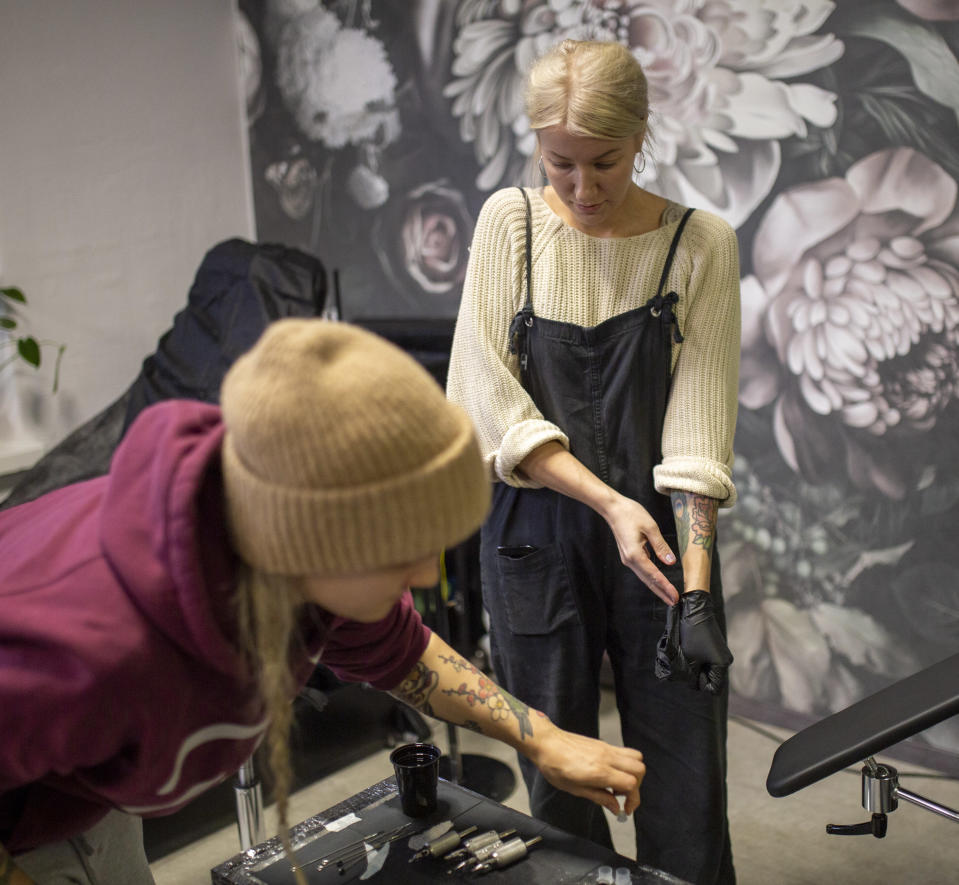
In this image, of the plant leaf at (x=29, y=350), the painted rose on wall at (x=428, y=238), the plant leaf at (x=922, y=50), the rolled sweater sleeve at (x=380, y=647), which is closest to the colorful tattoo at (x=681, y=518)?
the rolled sweater sleeve at (x=380, y=647)

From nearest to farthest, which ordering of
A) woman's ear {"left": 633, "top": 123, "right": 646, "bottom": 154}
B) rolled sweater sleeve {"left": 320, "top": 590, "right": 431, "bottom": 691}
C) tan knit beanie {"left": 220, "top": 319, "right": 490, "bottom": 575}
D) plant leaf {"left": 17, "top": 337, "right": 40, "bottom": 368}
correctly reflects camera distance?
tan knit beanie {"left": 220, "top": 319, "right": 490, "bottom": 575} → rolled sweater sleeve {"left": 320, "top": 590, "right": 431, "bottom": 691} → woman's ear {"left": 633, "top": 123, "right": 646, "bottom": 154} → plant leaf {"left": 17, "top": 337, "right": 40, "bottom": 368}

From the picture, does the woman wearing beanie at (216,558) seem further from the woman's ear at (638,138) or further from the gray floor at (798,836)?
the gray floor at (798,836)

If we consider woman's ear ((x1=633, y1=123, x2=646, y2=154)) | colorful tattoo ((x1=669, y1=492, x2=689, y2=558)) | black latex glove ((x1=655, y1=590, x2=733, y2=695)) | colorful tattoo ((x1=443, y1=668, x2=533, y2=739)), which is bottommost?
black latex glove ((x1=655, y1=590, x2=733, y2=695))

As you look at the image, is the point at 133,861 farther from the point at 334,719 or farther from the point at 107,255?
the point at 107,255

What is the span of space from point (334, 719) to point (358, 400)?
2248mm

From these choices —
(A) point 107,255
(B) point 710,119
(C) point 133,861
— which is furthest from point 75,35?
(C) point 133,861

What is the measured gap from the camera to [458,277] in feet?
11.5

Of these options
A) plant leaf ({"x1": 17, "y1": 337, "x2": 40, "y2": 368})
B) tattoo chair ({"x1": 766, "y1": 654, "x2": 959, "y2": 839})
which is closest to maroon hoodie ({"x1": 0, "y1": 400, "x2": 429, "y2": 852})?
tattoo chair ({"x1": 766, "y1": 654, "x2": 959, "y2": 839})

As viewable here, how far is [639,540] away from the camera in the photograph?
162 cm

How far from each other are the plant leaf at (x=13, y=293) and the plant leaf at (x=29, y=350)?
0.15 meters

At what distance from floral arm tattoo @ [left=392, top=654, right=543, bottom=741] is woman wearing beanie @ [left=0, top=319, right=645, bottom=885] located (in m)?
0.35

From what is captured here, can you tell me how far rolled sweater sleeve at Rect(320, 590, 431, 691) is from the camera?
131cm

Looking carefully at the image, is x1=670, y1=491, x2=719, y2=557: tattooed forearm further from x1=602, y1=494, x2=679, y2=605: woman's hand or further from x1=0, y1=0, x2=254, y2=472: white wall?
x1=0, y1=0, x2=254, y2=472: white wall

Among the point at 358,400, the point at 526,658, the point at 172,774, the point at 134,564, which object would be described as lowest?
the point at 526,658
